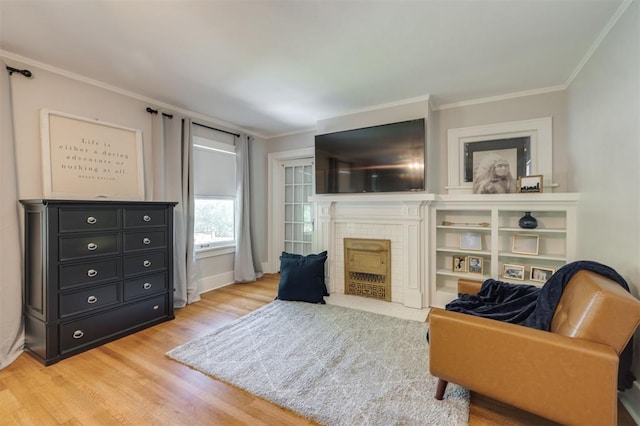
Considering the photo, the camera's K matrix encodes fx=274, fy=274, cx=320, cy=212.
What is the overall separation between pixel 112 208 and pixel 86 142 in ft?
2.67

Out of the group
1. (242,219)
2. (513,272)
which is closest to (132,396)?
(242,219)

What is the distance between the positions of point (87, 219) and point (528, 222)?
4.15 m

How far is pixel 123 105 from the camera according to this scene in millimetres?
2984

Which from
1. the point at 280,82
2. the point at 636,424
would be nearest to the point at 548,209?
the point at 636,424

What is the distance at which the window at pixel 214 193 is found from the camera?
12.6 ft

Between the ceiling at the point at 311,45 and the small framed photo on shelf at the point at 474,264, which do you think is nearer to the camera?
the ceiling at the point at 311,45

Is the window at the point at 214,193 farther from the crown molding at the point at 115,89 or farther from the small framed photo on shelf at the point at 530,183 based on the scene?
the small framed photo on shelf at the point at 530,183

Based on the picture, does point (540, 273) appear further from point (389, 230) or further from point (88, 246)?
point (88, 246)

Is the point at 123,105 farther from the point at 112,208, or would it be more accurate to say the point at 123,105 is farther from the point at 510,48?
the point at 510,48

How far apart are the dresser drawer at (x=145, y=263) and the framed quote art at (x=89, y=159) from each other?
28.2 inches

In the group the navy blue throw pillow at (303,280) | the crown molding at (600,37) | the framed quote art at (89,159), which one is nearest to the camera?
the crown molding at (600,37)

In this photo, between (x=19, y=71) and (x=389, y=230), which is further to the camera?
(x=389, y=230)

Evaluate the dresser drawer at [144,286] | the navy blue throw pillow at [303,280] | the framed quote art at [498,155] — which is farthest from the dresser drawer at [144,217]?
the framed quote art at [498,155]

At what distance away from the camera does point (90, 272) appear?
2.34m
